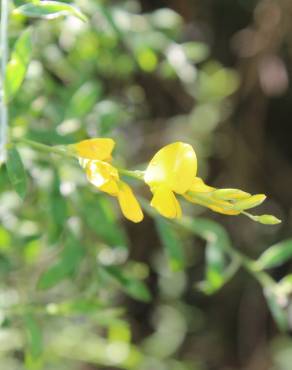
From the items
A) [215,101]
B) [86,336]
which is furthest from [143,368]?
[215,101]

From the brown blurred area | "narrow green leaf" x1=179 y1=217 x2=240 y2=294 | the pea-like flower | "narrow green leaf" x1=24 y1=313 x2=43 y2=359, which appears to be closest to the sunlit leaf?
"narrow green leaf" x1=24 y1=313 x2=43 y2=359

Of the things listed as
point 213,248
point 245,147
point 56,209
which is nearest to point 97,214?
point 56,209

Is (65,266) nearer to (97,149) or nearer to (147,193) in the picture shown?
(97,149)

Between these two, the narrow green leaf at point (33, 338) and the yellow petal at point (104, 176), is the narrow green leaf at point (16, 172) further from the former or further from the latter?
the narrow green leaf at point (33, 338)

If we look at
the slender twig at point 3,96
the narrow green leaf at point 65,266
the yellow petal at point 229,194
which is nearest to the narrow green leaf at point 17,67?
the slender twig at point 3,96

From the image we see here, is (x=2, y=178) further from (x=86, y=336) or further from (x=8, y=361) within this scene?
(x=8, y=361)

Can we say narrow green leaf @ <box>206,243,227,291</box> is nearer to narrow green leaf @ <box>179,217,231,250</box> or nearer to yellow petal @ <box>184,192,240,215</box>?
narrow green leaf @ <box>179,217,231,250</box>
